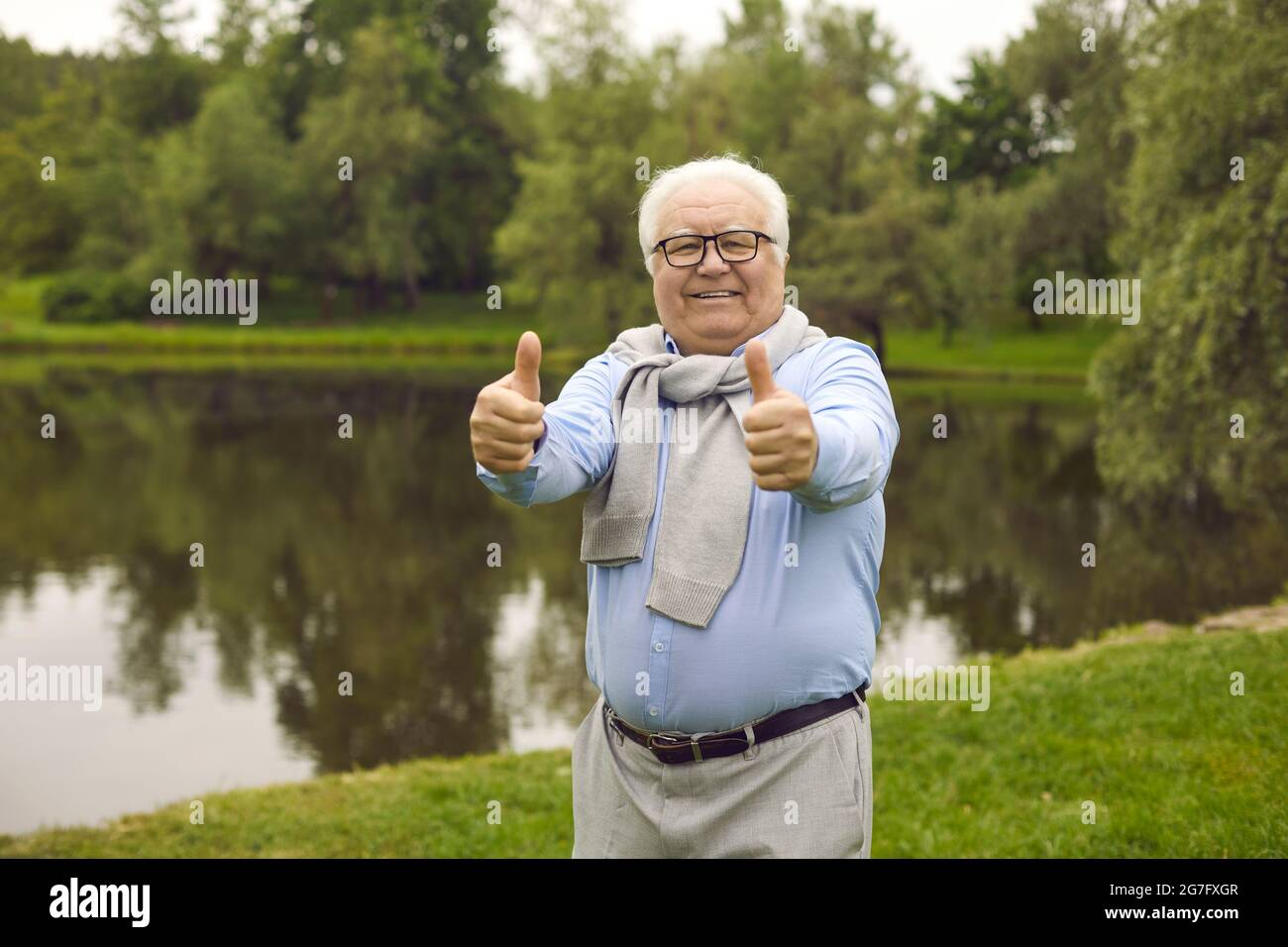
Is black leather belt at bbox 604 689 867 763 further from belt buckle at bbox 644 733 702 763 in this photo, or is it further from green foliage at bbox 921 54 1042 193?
green foliage at bbox 921 54 1042 193

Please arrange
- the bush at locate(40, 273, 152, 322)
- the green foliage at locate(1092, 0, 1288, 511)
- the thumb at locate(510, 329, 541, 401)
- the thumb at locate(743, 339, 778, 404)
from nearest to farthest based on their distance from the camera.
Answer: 1. the thumb at locate(743, 339, 778, 404)
2. the thumb at locate(510, 329, 541, 401)
3. the green foliage at locate(1092, 0, 1288, 511)
4. the bush at locate(40, 273, 152, 322)

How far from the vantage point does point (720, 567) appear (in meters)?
2.68

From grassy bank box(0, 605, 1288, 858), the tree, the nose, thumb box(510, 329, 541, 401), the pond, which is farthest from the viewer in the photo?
the tree

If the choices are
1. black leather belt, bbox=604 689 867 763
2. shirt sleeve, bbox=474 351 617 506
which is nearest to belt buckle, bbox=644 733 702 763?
black leather belt, bbox=604 689 867 763

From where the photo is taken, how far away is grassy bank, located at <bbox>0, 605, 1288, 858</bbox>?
5422 mm

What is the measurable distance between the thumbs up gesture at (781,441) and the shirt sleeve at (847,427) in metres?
0.07

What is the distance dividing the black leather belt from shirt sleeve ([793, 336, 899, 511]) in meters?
0.54

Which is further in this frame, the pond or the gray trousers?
the pond

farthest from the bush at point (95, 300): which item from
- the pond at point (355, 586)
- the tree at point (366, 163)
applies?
the pond at point (355, 586)

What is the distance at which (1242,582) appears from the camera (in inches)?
571

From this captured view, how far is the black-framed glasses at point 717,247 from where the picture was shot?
285cm

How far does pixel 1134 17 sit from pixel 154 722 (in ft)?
83.0
